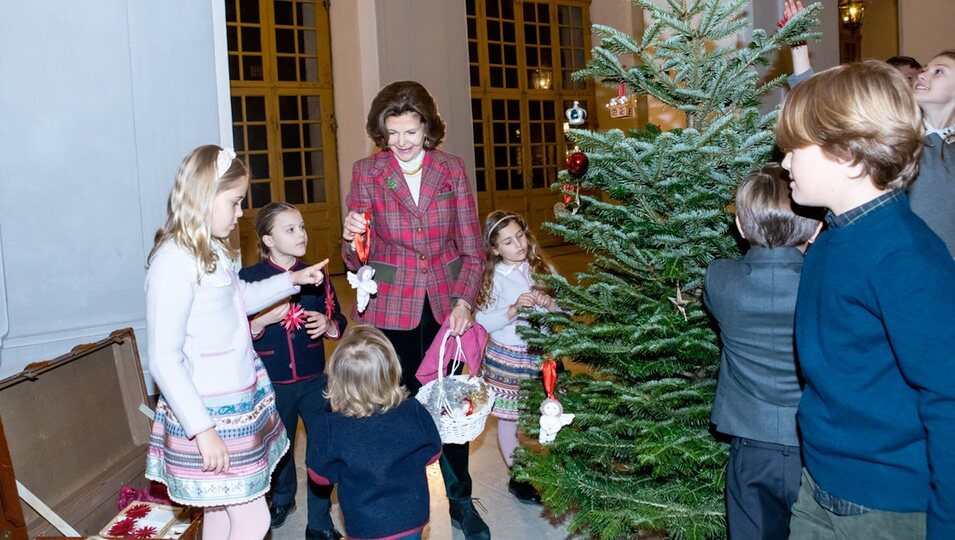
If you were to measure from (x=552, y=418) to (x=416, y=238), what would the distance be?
1.04 metres

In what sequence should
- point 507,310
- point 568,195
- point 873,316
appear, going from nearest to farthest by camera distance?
point 873,316 → point 568,195 → point 507,310

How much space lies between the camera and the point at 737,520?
2309 millimetres

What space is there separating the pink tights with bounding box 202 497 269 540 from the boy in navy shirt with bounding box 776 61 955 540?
1.66m

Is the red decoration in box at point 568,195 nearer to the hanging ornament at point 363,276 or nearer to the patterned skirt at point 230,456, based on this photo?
the hanging ornament at point 363,276

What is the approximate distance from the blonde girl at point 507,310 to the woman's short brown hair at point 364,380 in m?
1.03

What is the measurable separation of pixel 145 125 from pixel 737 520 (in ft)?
9.66

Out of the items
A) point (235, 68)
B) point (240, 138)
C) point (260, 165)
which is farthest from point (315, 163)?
point (235, 68)

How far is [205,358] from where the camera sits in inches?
95.0

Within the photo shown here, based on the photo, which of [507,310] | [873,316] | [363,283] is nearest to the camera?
[873,316]

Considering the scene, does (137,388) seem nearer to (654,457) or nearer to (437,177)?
(437,177)

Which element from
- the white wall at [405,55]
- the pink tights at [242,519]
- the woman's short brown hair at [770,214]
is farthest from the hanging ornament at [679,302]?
the white wall at [405,55]

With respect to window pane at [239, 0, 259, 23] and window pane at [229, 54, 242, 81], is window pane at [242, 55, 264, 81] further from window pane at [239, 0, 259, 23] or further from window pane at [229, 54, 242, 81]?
window pane at [239, 0, 259, 23]

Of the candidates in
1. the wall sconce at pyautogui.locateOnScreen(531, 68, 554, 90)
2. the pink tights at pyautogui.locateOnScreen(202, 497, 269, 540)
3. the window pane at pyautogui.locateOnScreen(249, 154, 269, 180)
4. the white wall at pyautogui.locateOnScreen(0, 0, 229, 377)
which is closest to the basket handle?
the pink tights at pyautogui.locateOnScreen(202, 497, 269, 540)

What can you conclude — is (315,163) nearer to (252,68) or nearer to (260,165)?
(260,165)
